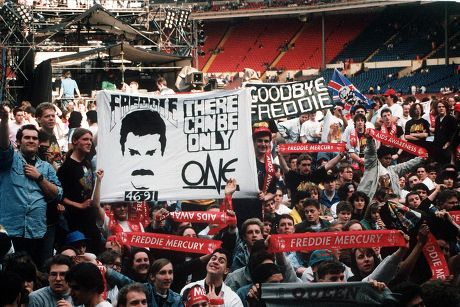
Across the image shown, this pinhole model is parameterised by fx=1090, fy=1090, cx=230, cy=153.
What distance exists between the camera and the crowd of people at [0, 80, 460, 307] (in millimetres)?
6730

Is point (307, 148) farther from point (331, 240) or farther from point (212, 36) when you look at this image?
point (212, 36)

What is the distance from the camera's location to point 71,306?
20.2 ft

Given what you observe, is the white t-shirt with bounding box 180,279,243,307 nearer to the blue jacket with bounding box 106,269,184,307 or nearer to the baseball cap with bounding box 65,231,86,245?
the blue jacket with bounding box 106,269,184,307

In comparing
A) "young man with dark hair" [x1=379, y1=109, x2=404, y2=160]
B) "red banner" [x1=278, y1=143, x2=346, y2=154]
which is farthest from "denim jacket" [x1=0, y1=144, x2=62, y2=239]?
"young man with dark hair" [x1=379, y1=109, x2=404, y2=160]

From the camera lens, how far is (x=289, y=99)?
36.3 ft

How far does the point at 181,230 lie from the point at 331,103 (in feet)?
9.02

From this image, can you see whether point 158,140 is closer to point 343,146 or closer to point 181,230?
point 181,230

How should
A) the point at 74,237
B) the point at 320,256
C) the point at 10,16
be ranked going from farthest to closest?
the point at 10,16
the point at 74,237
the point at 320,256

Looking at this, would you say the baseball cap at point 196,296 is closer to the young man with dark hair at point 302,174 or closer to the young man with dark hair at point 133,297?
the young man with dark hair at point 133,297

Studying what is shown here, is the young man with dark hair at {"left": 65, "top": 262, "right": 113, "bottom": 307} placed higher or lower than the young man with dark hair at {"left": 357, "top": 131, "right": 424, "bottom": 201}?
lower

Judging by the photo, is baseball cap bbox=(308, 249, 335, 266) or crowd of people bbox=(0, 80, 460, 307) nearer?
crowd of people bbox=(0, 80, 460, 307)

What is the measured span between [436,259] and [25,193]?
9.86ft

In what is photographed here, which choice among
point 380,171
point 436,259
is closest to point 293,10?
point 380,171

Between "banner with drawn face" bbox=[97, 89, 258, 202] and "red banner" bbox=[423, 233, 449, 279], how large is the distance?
83.1 inches
